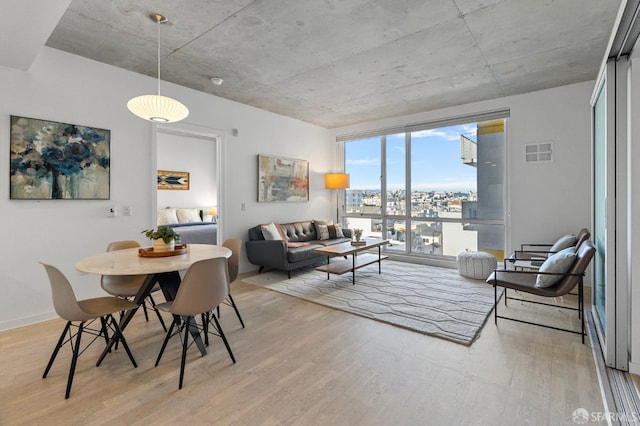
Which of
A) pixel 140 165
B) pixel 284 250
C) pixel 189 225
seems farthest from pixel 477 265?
pixel 189 225

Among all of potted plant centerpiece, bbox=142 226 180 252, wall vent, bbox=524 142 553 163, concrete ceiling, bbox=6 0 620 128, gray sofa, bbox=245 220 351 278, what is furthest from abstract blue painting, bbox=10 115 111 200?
wall vent, bbox=524 142 553 163

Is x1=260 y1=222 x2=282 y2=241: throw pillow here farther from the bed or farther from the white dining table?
the white dining table

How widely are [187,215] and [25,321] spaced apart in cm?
463

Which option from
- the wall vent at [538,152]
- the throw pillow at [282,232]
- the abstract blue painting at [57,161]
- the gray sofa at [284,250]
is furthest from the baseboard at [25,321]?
the wall vent at [538,152]

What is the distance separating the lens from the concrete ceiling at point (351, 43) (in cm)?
257

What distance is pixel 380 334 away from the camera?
2.85 meters

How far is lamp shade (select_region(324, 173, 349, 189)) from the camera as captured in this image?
6.42 metres

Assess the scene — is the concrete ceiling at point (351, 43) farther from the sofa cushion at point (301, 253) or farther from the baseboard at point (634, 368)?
the baseboard at point (634, 368)

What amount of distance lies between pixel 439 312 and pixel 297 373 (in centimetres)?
179

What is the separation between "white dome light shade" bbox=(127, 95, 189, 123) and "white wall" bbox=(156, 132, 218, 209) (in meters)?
5.52

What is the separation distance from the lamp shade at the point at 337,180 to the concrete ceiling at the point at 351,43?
80.3 inches

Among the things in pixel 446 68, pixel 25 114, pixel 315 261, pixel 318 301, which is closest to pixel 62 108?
pixel 25 114

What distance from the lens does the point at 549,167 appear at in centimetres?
452

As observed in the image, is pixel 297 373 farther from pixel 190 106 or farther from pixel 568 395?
pixel 190 106
